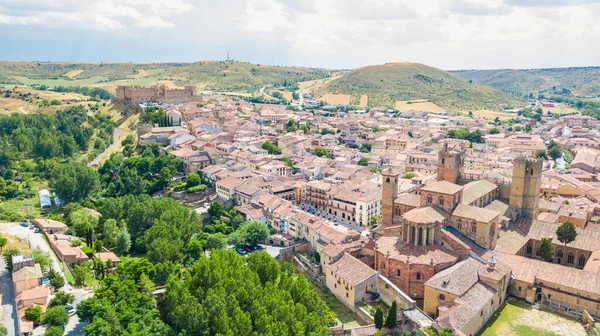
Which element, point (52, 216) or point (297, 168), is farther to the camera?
point (297, 168)

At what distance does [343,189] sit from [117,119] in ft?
255

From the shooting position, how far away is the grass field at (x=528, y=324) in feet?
123

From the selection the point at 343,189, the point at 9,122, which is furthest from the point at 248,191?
the point at 9,122

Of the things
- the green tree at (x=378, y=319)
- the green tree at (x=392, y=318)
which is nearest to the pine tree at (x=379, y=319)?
the green tree at (x=378, y=319)

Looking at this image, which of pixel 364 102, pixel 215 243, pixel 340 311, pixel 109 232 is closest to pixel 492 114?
pixel 364 102

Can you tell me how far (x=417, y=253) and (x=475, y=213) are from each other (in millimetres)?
7875

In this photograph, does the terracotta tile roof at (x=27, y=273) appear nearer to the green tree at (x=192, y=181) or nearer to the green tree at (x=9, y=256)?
the green tree at (x=9, y=256)

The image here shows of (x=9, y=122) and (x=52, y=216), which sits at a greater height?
(x=9, y=122)

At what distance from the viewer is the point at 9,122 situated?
112 meters

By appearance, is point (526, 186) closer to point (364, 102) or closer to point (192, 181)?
point (192, 181)

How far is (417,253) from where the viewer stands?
144ft

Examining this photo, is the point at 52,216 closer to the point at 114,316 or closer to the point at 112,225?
the point at 112,225

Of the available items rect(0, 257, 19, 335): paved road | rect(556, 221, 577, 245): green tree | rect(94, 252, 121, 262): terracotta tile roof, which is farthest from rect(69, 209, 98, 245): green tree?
rect(556, 221, 577, 245): green tree

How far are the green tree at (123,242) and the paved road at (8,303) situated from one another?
11.6m
